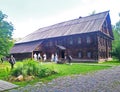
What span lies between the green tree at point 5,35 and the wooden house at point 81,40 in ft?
31.1

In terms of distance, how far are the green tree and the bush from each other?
18.8 m

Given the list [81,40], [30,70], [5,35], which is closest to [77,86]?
[30,70]

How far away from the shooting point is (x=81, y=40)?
136 feet

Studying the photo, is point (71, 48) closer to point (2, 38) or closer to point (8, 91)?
point (2, 38)

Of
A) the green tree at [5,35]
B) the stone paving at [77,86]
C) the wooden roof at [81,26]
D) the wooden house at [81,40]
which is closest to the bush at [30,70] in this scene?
the stone paving at [77,86]

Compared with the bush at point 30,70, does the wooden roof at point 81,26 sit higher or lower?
higher

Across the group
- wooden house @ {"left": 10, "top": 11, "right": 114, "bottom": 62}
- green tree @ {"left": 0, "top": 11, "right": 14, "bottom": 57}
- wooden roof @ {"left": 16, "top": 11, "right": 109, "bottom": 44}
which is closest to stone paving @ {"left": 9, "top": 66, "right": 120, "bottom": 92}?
green tree @ {"left": 0, "top": 11, "right": 14, "bottom": 57}

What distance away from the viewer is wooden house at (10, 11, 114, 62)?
39.2m

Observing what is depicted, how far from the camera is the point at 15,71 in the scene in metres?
16.3

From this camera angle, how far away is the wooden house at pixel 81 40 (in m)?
39.2

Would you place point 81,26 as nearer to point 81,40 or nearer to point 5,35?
point 81,40

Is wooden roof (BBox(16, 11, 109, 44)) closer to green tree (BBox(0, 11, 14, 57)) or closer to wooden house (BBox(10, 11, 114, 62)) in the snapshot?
wooden house (BBox(10, 11, 114, 62))

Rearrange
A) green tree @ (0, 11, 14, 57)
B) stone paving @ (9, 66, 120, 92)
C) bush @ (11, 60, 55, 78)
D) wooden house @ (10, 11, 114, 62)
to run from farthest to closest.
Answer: wooden house @ (10, 11, 114, 62) < green tree @ (0, 11, 14, 57) < bush @ (11, 60, 55, 78) < stone paving @ (9, 66, 120, 92)

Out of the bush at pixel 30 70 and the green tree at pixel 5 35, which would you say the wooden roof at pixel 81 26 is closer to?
the green tree at pixel 5 35
